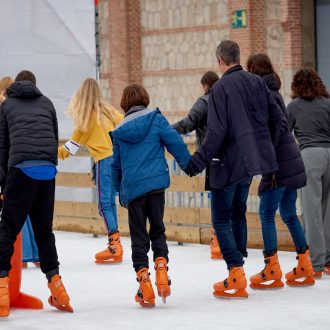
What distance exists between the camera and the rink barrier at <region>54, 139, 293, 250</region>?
42.0ft

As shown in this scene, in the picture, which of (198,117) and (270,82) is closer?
(270,82)

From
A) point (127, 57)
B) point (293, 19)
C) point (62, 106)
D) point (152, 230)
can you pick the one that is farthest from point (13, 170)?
point (127, 57)

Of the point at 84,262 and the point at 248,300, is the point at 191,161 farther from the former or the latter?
the point at 84,262

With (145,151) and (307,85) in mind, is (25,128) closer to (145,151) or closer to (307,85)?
(145,151)

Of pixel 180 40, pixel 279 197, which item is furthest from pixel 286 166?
pixel 180 40

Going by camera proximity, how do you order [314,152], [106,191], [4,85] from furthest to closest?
[106,191] < [4,85] < [314,152]

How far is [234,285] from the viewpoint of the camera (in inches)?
373

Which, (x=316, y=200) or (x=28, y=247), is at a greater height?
(x=316, y=200)

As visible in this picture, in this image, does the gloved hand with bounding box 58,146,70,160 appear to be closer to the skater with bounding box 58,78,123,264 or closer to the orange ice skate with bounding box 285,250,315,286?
the skater with bounding box 58,78,123,264

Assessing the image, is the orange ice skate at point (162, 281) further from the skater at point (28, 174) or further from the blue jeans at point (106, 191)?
the blue jeans at point (106, 191)

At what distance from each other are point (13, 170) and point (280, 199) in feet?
7.87

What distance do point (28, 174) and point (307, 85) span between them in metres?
2.86

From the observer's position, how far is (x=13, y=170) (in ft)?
29.0

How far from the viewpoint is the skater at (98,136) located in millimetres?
12039
